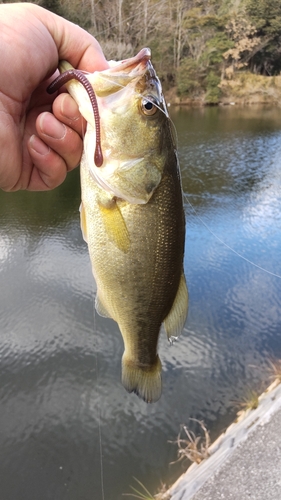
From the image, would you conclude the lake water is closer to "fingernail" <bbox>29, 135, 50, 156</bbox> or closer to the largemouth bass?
the largemouth bass

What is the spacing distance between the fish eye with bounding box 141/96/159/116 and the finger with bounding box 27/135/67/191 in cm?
61

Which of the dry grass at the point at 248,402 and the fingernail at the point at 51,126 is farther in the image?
the dry grass at the point at 248,402

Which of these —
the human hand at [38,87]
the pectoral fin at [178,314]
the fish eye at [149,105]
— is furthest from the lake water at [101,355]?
the fish eye at [149,105]

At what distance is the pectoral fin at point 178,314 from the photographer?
5.68ft

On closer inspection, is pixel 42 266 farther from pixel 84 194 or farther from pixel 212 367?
pixel 84 194

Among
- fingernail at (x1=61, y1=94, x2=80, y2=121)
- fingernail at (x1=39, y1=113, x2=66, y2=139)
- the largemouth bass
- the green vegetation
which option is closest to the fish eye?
the largemouth bass

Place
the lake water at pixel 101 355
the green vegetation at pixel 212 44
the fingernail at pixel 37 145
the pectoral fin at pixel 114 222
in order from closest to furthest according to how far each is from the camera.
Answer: the pectoral fin at pixel 114 222
the fingernail at pixel 37 145
the lake water at pixel 101 355
the green vegetation at pixel 212 44

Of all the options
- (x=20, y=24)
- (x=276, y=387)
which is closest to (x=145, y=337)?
(x=20, y=24)

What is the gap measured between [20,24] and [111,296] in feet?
4.40

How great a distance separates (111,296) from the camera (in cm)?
170

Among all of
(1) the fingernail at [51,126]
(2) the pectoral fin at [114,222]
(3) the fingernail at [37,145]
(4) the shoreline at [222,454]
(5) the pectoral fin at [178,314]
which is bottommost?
(4) the shoreline at [222,454]

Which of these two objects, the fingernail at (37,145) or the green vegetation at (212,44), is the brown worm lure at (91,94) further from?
the green vegetation at (212,44)

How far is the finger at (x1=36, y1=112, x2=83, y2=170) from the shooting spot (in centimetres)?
170

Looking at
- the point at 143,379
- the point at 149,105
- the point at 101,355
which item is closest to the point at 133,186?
the point at 149,105
